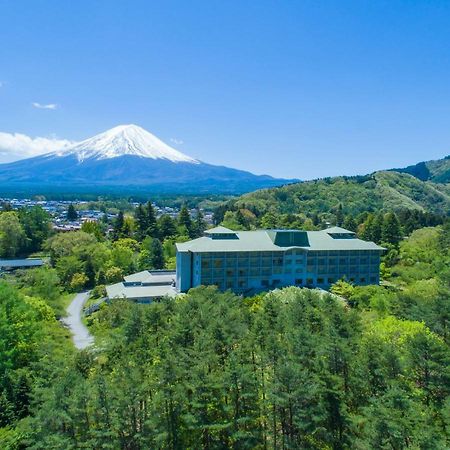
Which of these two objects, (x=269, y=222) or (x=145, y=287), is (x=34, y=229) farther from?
(x=269, y=222)

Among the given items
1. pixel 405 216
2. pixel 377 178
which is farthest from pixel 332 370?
pixel 377 178

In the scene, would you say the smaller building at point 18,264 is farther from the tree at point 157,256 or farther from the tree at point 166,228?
the tree at point 166,228

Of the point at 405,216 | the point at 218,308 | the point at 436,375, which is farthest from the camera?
the point at 405,216

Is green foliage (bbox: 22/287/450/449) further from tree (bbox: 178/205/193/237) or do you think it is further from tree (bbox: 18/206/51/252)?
tree (bbox: 18/206/51/252)

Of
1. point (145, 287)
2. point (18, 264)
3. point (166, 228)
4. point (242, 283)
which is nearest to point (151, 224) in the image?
point (166, 228)

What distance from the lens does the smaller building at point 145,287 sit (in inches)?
1537

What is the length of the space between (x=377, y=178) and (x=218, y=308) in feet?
418

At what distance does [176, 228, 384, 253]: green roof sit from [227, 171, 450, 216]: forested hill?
47.7 meters

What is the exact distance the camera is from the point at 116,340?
22.4 m

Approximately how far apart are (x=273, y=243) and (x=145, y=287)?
42.1ft

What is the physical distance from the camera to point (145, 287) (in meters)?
42.0

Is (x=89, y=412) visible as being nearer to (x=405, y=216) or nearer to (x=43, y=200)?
(x=405, y=216)

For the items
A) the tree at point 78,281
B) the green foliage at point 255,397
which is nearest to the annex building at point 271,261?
the tree at point 78,281

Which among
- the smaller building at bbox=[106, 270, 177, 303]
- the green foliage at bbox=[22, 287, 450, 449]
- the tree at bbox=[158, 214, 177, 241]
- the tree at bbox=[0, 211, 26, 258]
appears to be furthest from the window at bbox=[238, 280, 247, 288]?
the tree at bbox=[0, 211, 26, 258]
